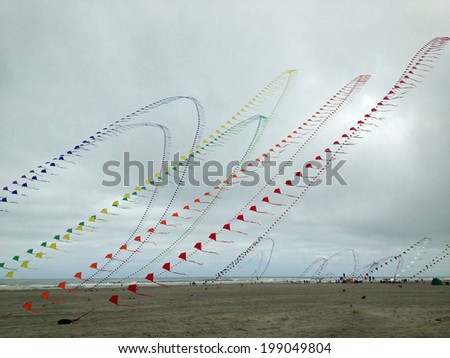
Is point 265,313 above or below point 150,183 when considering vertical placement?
below

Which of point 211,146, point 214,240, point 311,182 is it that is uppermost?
point 211,146

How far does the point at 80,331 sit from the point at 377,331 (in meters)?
17.6

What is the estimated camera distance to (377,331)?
20625 millimetres

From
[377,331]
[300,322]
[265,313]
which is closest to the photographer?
[377,331]

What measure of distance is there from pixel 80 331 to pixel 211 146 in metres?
15.4

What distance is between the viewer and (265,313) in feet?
98.3
